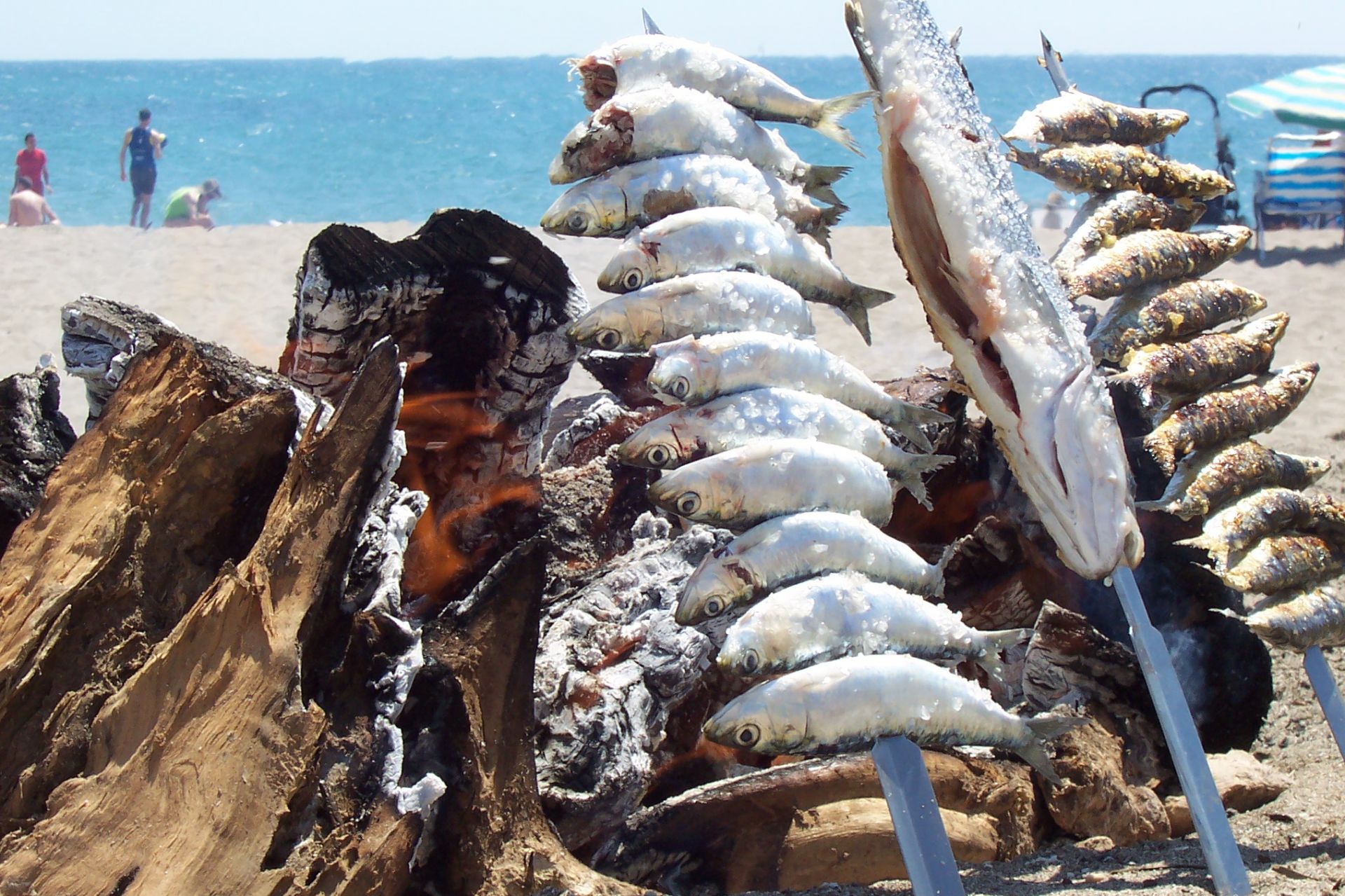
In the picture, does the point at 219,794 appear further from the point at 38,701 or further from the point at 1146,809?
the point at 1146,809

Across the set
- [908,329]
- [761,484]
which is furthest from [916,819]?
[908,329]

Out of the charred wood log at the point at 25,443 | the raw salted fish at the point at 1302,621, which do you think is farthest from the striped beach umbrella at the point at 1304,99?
the charred wood log at the point at 25,443

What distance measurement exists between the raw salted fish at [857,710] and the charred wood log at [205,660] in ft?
2.34

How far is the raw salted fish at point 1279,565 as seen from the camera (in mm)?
3369

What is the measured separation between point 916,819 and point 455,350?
80.3 inches

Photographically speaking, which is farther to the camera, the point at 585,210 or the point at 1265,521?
the point at 1265,521

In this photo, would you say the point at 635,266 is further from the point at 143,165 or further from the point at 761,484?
the point at 143,165

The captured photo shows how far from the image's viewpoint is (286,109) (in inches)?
2995

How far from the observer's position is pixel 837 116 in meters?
3.16

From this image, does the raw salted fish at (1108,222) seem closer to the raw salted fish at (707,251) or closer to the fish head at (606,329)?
the raw salted fish at (707,251)

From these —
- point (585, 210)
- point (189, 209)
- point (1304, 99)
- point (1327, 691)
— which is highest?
point (189, 209)

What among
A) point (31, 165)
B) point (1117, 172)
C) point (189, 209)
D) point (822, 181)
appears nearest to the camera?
point (822, 181)

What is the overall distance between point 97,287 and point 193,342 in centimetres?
1165

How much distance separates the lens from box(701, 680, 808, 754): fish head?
2311 millimetres
